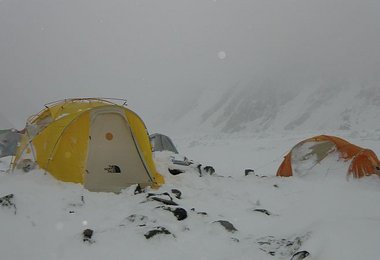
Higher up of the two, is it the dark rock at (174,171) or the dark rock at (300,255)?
the dark rock at (300,255)

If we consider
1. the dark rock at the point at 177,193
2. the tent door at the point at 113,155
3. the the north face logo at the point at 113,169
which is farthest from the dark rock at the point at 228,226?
the the north face logo at the point at 113,169

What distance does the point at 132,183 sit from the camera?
34.2 ft

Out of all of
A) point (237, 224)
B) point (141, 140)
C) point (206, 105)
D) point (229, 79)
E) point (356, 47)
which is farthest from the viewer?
point (229, 79)

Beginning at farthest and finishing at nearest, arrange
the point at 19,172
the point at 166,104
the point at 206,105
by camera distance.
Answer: the point at 166,104 → the point at 206,105 → the point at 19,172

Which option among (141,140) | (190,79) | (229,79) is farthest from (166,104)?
(141,140)

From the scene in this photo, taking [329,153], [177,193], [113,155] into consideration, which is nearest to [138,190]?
[177,193]

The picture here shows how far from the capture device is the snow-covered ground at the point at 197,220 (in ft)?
17.5

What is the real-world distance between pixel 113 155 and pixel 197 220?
4.22 m

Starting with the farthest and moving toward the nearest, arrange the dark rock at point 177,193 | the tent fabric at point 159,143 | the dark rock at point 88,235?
the tent fabric at point 159,143 → the dark rock at point 177,193 → the dark rock at point 88,235

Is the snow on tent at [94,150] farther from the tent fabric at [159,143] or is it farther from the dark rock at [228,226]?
the tent fabric at [159,143]

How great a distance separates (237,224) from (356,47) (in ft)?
306

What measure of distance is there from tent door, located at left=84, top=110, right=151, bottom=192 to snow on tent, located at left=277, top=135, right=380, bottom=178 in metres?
5.46

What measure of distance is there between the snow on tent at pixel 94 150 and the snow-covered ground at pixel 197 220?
0.51 metres

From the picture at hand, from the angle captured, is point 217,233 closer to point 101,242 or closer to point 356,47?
point 101,242
